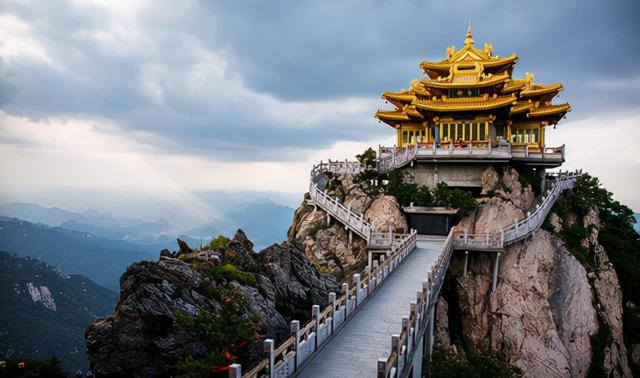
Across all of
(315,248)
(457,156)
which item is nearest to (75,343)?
(315,248)

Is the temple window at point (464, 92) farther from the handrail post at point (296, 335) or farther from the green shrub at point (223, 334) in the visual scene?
the handrail post at point (296, 335)

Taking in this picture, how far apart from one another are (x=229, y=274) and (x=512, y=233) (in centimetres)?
2014

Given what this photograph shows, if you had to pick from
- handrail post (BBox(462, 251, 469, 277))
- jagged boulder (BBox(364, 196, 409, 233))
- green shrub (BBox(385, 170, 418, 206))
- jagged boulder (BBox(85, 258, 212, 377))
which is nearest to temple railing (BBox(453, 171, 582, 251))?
handrail post (BBox(462, 251, 469, 277))

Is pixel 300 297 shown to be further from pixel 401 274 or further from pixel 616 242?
pixel 616 242

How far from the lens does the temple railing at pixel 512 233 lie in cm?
2984

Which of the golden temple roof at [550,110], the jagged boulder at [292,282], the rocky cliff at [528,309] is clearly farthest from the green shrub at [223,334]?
the golden temple roof at [550,110]

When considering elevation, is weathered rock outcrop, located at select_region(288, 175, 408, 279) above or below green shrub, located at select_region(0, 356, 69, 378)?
above

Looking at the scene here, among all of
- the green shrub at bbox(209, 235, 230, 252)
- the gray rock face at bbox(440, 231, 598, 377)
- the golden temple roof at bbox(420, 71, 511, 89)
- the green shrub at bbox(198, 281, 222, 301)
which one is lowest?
the gray rock face at bbox(440, 231, 598, 377)

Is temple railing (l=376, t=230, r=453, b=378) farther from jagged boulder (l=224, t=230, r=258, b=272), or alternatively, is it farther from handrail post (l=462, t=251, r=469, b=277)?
handrail post (l=462, t=251, r=469, b=277)

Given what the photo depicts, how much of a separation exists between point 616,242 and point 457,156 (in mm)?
17076

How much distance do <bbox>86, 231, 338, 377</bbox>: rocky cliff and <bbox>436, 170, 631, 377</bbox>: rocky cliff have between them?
16.0 metres

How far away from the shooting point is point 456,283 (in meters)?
32.2

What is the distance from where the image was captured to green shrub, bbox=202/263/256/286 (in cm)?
1792

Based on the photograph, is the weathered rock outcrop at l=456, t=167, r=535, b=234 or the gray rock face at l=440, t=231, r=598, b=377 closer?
the gray rock face at l=440, t=231, r=598, b=377
